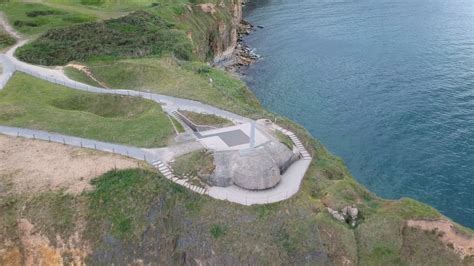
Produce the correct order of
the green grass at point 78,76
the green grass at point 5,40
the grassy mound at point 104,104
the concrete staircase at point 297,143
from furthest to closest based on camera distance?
the green grass at point 5,40 → the green grass at point 78,76 → the grassy mound at point 104,104 → the concrete staircase at point 297,143

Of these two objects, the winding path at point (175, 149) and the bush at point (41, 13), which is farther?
the bush at point (41, 13)

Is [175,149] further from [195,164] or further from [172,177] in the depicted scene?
[172,177]

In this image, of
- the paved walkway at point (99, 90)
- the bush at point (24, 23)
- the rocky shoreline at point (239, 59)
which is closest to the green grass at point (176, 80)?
the paved walkway at point (99, 90)

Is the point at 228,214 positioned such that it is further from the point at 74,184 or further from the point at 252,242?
the point at 74,184

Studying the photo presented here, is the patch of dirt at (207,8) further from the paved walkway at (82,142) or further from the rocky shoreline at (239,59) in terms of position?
the paved walkway at (82,142)

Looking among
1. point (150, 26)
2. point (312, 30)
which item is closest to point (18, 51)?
point (150, 26)
